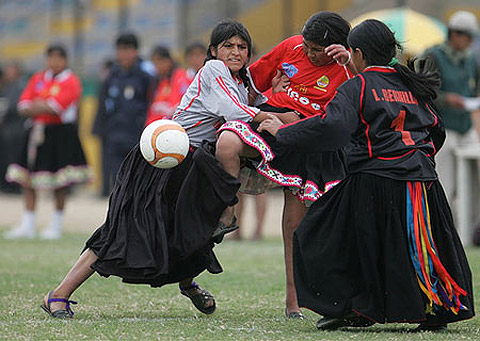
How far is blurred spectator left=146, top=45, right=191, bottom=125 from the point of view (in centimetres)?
1125

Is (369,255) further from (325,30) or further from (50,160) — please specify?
(50,160)

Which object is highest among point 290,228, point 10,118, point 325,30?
point 325,30

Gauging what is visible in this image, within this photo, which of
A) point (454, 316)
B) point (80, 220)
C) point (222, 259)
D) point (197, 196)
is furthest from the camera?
point (80, 220)

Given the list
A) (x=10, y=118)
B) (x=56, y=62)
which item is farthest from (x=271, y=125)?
(x=10, y=118)

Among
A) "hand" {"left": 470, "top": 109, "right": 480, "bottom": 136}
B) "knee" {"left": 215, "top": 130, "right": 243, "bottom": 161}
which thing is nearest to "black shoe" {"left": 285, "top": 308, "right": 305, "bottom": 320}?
"knee" {"left": 215, "top": 130, "right": 243, "bottom": 161}

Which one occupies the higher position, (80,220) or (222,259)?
(222,259)

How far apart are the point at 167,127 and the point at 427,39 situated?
7.66 meters


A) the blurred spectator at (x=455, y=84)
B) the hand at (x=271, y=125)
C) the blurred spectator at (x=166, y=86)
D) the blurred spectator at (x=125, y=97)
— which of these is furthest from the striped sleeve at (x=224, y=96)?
the blurred spectator at (x=125, y=97)

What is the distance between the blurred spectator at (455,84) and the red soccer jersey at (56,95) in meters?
3.88

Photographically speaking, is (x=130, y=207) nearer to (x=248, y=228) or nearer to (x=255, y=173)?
(x=255, y=173)

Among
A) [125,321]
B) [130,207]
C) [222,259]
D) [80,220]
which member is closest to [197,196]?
[130,207]

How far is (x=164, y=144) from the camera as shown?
218 inches

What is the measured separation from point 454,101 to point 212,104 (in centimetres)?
531

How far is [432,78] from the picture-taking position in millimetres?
5480
